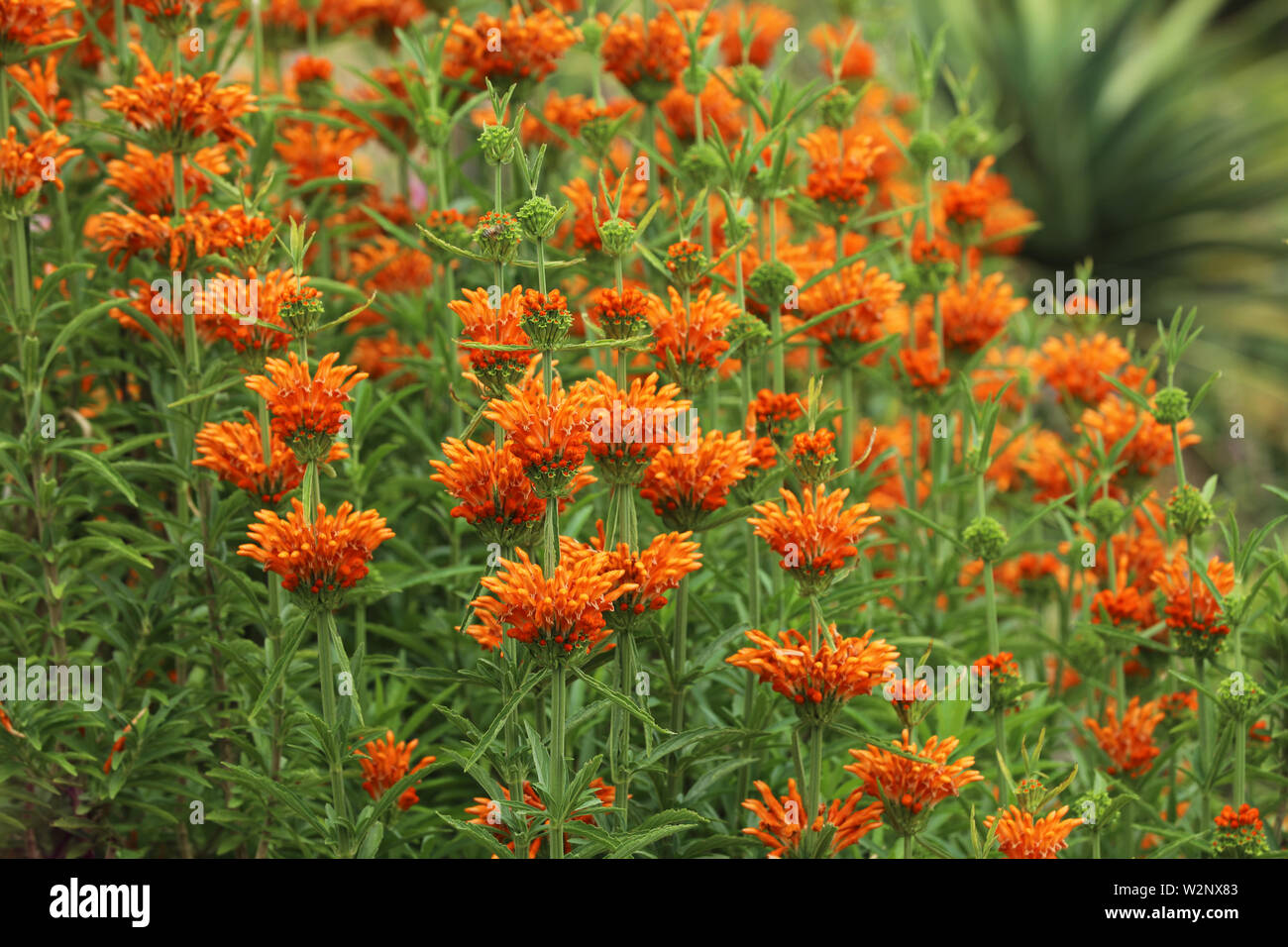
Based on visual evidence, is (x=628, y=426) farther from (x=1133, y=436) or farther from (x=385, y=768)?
(x=1133, y=436)

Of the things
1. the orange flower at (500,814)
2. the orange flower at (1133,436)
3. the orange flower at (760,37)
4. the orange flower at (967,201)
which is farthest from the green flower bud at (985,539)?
the orange flower at (760,37)

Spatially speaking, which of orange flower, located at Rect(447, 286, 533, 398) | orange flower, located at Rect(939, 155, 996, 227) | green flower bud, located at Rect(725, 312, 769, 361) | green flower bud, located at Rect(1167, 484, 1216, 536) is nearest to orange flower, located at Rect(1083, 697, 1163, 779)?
green flower bud, located at Rect(1167, 484, 1216, 536)

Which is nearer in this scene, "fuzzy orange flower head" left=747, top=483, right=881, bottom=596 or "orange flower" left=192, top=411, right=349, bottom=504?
"fuzzy orange flower head" left=747, top=483, right=881, bottom=596

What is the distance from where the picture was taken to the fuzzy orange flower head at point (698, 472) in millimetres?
1828

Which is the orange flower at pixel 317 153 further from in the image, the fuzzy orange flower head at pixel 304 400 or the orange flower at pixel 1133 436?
the orange flower at pixel 1133 436

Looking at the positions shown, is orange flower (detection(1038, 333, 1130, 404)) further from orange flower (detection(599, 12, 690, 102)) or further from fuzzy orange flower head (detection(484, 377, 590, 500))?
fuzzy orange flower head (detection(484, 377, 590, 500))

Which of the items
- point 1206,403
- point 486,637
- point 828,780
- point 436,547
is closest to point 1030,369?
point 828,780

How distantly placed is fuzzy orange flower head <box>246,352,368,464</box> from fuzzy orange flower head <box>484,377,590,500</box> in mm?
248

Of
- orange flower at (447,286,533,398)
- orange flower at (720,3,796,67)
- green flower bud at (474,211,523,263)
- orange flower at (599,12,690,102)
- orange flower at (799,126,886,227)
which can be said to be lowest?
orange flower at (447,286,533,398)

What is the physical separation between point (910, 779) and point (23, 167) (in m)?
1.67

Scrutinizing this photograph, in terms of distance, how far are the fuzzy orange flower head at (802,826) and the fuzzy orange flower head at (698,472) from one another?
1.36 ft

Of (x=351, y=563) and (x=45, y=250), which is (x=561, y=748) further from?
(x=45, y=250)

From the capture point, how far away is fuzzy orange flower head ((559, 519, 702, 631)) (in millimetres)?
1676

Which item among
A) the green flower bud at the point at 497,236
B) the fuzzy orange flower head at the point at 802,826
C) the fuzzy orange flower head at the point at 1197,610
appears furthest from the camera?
the fuzzy orange flower head at the point at 1197,610
